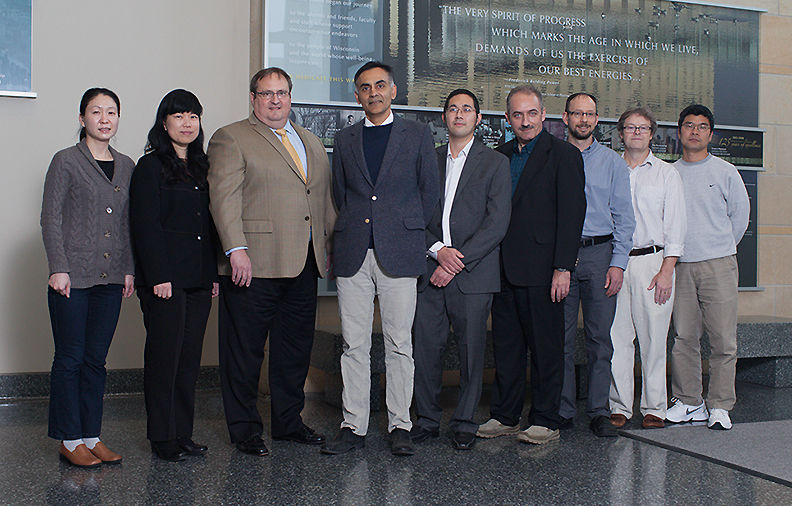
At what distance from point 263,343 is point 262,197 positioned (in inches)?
25.2

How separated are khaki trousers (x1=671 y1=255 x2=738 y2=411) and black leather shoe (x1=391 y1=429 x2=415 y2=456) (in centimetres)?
155

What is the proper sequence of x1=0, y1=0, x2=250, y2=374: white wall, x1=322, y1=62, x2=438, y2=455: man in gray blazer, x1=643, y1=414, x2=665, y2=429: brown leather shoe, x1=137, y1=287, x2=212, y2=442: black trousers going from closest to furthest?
x1=137, y1=287, x2=212, y2=442: black trousers → x1=322, y1=62, x2=438, y2=455: man in gray blazer → x1=643, y1=414, x2=665, y2=429: brown leather shoe → x1=0, y1=0, x2=250, y2=374: white wall

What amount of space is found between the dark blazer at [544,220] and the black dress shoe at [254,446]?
4.23 ft

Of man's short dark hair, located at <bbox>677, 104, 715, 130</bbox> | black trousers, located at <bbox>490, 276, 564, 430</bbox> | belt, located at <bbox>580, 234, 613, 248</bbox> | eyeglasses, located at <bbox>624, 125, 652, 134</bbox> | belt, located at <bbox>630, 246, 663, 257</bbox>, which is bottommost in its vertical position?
black trousers, located at <bbox>490, 276, 564, 430</bbox>

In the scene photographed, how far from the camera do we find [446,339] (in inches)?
126

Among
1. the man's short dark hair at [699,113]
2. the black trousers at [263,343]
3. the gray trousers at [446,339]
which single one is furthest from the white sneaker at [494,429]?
the man's short dark hair at [699,113]

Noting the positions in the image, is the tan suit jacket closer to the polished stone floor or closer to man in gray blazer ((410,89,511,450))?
man in gray blazer ((410,89,511,450))

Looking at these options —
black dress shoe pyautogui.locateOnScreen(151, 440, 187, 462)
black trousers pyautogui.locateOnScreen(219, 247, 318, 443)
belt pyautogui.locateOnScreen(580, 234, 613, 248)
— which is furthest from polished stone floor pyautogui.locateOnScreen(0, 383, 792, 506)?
belt pyautogui.locateOnScreen(580, 234, 613, 248)

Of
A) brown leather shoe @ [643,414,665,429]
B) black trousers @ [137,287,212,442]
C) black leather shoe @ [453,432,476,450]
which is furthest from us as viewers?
brown leather shoe @ [643,414,665,429]

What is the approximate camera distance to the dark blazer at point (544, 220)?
10.5ft

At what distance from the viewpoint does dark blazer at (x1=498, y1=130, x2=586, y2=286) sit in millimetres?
3207

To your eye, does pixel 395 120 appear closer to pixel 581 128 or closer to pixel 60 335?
pixel 581 128

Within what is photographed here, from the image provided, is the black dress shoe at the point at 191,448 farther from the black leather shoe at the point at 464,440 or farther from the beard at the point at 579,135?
the beard at the point at 579,135

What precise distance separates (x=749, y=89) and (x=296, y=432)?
420cm
